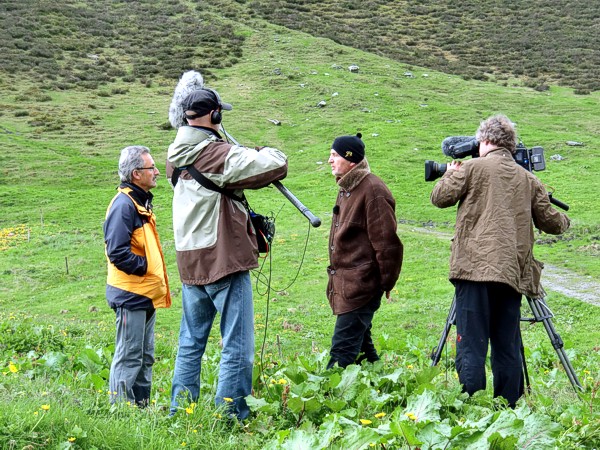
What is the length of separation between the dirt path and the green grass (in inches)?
17.4

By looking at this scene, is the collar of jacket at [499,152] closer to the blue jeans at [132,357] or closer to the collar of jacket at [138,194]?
the collar of jacket at [138,194]

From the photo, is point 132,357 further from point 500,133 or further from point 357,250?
point 500,133

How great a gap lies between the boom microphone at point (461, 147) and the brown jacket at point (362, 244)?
696 mm

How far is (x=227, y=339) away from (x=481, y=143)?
8.63 ft

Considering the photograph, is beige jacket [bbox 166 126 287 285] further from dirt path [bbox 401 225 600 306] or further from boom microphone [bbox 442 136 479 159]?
dirt path [bbox 401 225 600 306]

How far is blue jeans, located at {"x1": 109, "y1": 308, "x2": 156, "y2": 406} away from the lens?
5.70 metres

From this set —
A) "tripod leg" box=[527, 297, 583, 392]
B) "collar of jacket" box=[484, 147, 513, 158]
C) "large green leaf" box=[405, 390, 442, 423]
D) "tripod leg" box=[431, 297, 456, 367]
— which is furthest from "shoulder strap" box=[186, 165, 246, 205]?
"tripod leg" box=[527, 297, 583, 392]

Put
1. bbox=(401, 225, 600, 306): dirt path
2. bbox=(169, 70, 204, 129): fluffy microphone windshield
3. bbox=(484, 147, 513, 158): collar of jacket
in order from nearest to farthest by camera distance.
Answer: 1. bbox=(169, 70, 204, 129): fluffy microphone windshield
2. bbox=(484, 147, 513, 158): collar of jacket
3. bbox=(401, 225, 600, 306): dirt path

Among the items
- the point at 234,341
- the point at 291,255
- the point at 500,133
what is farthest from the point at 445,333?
the point at 291,255

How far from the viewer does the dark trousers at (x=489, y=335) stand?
5.12 meters

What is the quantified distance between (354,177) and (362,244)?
597 millimetres

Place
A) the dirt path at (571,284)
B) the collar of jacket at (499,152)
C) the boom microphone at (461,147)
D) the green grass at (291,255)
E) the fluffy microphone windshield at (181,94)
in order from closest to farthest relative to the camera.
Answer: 1. the green grass at (291,255)
2. the fluffy microphone windshield at (181,94)
3. the collar of jacket at (499,152)
4. the boom microphone at (461,147)
5. the dirt path at (571,284)

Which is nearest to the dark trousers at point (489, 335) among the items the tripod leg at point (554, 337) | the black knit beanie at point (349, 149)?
the tripod leg at point (554, 337)

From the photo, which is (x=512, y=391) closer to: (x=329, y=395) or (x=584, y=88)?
(x=329, y=395)
